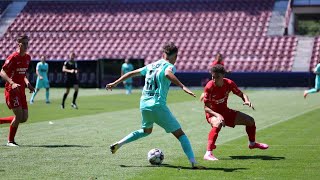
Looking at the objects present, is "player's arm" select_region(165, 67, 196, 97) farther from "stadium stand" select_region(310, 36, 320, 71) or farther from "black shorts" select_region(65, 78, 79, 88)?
"stadium stand" select_region(310, 36, 320, 71)

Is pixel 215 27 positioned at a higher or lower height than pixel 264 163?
lower

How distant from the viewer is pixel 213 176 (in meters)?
9.97

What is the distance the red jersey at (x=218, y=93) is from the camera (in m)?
12.4

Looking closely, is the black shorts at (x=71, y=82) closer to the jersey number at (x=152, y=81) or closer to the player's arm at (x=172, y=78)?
the jersey number at (x=152, y=81)

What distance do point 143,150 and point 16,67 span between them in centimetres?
314

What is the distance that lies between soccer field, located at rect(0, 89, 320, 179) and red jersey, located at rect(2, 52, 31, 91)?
133cm

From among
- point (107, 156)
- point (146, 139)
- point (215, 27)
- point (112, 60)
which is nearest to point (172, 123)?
point (107, 156)

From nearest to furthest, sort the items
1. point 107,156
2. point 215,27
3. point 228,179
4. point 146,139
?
point 228,179
point 107,156
point 146,139
point 215,27

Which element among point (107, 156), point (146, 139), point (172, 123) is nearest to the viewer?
point (172, 123)

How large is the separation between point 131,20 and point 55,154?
4550 centimetres

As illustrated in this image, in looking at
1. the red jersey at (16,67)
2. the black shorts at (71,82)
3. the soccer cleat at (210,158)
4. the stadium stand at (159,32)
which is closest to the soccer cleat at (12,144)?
the red jersey at (16,67)

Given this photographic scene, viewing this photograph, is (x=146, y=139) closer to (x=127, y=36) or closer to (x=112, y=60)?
(x=112, y=60)

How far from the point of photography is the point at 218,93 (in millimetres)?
12516

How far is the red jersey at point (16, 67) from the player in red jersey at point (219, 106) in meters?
4.07
